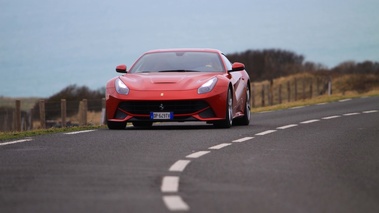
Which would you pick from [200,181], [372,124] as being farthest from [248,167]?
[372,124]

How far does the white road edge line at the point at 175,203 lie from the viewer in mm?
7395

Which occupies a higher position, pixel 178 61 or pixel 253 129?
pixel 178 61

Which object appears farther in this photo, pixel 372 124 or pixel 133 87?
pixel 372 124

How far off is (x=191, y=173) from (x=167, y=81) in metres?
8.60

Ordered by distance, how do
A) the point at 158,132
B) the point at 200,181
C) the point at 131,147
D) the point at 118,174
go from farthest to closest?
1. the point at 158,132
2. the point at 131,147
3. the point at 118,174
4. the point at 200,181

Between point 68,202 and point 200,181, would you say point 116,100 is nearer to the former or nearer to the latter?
point 200,181

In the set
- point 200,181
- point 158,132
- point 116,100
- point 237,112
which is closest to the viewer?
point 200,181

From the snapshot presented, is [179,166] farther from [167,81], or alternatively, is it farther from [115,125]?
[115,125]

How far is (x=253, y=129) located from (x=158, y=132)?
2139 mm

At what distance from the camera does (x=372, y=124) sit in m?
21.0

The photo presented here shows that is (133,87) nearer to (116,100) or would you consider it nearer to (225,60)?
(116,100)

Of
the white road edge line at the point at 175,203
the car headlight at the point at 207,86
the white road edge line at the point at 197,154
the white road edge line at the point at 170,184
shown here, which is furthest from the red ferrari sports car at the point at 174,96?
the white road edge line at the point at 175,203

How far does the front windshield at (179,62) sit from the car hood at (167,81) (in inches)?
20.3

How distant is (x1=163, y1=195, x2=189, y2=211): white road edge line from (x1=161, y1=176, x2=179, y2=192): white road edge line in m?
0.49
